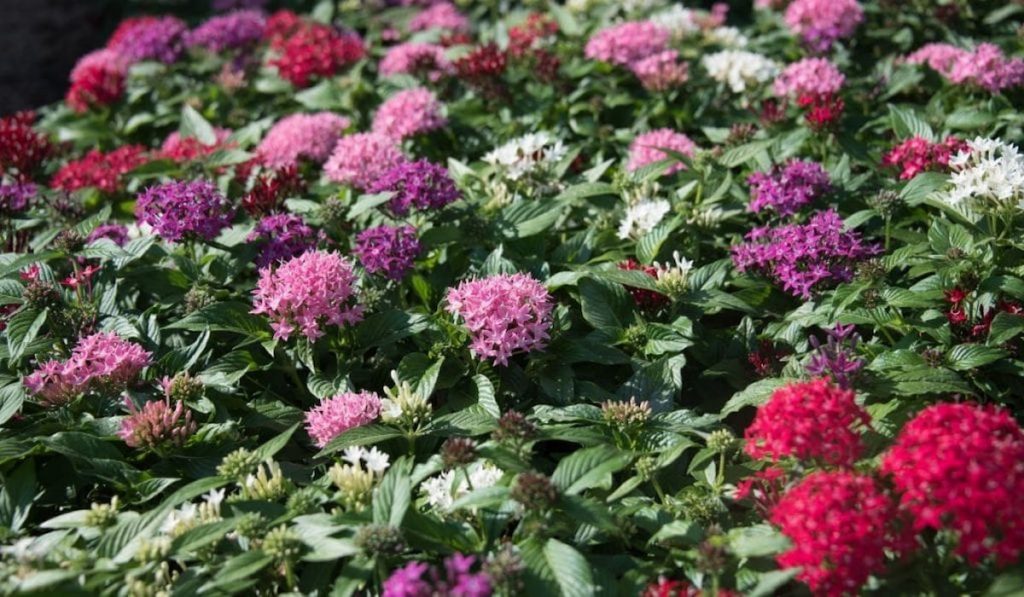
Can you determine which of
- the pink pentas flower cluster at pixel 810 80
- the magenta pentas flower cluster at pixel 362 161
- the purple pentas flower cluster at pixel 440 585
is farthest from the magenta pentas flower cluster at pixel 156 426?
the pink pentas flower cluster at pixel 810 80

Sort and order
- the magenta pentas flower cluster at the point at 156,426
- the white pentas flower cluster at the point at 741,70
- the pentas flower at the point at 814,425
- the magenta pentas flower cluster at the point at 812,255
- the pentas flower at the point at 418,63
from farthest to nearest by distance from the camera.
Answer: the pentas flower at the point at 418,63 → the white pentas flower cluster at the point at 741,70 → the magenta pentas flower cluster at the point at 812,255 → the magenta pentas flower cluster at the point at 156,426 → the pentas flower at the point at 814,425

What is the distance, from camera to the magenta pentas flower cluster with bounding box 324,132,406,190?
170 inches

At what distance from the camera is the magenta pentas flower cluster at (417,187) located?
152 inches

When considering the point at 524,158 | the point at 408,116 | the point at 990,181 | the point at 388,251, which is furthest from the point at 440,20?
the point at 990,181

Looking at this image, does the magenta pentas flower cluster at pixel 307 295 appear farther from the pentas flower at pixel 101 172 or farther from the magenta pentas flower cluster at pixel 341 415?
the pentas flower at pixel 101 172

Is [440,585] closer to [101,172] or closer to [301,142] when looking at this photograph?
[301,142]

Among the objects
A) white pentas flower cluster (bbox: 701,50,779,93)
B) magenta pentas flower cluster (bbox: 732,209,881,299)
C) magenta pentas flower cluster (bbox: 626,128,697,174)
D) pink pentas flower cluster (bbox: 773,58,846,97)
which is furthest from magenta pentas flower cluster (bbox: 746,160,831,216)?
white pentas flower cluster (bbox: 701,50,779,93)

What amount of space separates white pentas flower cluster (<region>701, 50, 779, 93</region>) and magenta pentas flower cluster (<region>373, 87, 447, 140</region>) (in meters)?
1.47

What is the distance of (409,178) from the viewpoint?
389 cm

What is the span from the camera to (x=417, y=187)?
385 cm

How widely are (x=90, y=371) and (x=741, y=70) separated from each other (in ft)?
11.4

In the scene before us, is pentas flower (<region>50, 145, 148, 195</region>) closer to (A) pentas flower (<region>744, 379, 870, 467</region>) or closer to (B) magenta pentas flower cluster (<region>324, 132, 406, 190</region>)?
(B) magenta pentas flower cluster (<region>324, 132, 406, 190</region>)

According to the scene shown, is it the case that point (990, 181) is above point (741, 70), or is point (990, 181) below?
above

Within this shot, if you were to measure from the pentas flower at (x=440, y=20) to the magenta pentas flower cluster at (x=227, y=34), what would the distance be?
42.4 inches
